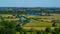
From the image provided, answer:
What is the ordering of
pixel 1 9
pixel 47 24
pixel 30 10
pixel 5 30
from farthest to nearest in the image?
1. pixel 30 10
2. pixel 1 9
3. pixel 47 24
4. pixel 5 30

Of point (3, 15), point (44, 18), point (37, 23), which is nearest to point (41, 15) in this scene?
point (44, 18)

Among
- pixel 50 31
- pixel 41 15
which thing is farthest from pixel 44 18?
pixel 50 31

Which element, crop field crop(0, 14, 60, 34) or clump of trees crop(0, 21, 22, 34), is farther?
crop field crop(0, 14, 60, 34)

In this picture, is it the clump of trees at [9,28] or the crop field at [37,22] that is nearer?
the clump of trees at [9,28]

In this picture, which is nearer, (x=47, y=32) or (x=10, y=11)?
(x=47, y=32)

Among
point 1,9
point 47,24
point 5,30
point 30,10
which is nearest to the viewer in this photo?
point 5,30

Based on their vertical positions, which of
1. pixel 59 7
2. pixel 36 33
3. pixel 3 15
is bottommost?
pixel 36 33

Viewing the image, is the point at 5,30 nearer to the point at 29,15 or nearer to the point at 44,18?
the point at 29,15

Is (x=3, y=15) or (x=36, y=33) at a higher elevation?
(x=3, y=15)

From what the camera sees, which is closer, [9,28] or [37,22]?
[9,28]
